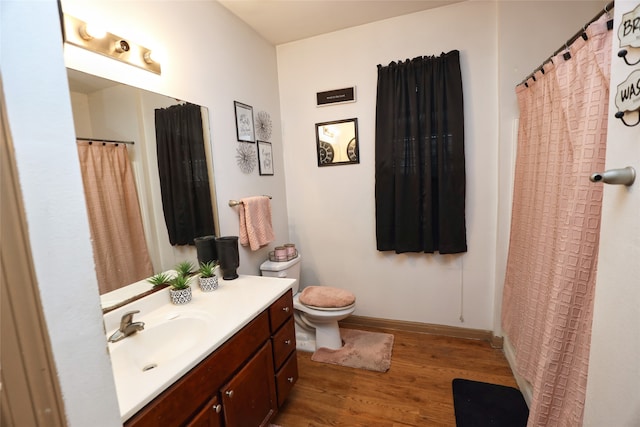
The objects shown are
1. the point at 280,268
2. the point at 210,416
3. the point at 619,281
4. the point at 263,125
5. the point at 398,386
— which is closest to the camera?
the point at 619,281

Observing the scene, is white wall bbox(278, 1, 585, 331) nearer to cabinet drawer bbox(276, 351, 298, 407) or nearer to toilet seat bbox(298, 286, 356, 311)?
toilet seat bbox(298, 286, 356, 311)

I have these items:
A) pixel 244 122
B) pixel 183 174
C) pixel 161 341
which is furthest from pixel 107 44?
pixel 161 341

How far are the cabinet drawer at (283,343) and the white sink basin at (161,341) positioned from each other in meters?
0.43

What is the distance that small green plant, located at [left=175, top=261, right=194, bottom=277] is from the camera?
5.08ft

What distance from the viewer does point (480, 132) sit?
82.7 inches

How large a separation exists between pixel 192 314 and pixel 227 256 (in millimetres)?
444

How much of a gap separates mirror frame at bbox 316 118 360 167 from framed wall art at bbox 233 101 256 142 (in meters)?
0.61

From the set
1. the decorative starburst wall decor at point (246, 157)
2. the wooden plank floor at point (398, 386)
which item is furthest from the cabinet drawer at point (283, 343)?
the decorative starburst wall decor at point (246, 157)

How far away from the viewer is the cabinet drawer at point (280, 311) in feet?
4.88

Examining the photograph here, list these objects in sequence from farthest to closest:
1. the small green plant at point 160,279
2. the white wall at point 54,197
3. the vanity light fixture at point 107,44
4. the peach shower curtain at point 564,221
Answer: the small green plant at point 160,279 → the vanity light fixture at point 107,44 → the peach shower curtain at point 564,221 → the white wall at point 54,197

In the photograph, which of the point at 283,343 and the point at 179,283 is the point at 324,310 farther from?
the point at 179,283

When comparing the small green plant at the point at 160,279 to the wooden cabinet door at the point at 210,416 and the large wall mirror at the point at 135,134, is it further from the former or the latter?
the wooden cabinet door at the point at 210,416

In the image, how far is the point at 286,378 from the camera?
1.62 meters

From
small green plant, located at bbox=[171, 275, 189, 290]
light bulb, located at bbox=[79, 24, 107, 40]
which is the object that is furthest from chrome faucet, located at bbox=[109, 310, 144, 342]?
light bulb, located at bbox=[79, 24, 107, 40]
